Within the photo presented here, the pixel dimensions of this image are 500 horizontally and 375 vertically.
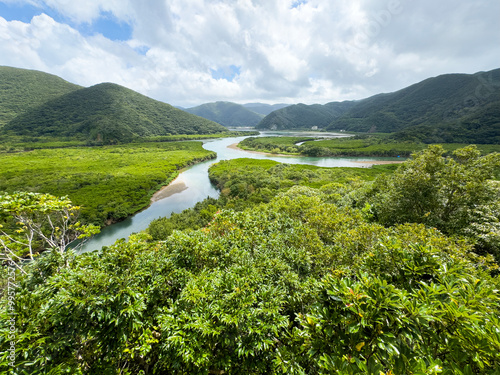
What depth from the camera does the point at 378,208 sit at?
1252cm

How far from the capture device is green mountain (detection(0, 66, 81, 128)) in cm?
13375

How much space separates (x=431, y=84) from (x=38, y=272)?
28301 cm

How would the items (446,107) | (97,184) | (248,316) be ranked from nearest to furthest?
1. (248,316)
2. (97,184)
3. (446,107)

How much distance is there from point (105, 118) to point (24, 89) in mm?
91447

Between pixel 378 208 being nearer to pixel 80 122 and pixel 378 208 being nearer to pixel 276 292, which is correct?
pixel 276 292

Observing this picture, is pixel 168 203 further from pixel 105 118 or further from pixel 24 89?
pixel 24 89

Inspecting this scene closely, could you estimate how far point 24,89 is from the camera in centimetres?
15025

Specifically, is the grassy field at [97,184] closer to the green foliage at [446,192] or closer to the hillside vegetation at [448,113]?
the green foliage at [446,192]

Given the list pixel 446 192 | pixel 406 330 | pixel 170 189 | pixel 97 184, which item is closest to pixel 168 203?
pixel 170 189

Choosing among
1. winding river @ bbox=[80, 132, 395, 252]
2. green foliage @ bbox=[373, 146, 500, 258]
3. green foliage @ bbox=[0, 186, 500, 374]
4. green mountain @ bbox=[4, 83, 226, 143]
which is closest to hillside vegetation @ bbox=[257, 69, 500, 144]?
winding river @ bbox=[80, 132, 395, 252]

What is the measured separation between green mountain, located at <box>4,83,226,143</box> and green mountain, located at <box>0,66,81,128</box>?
16.7m

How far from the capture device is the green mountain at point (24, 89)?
134m

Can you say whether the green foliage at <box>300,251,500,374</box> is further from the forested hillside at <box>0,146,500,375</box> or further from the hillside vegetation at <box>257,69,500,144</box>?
the hillside vegetation at <box>257,69,500,144</box>

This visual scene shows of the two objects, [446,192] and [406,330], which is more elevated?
[406,330]
